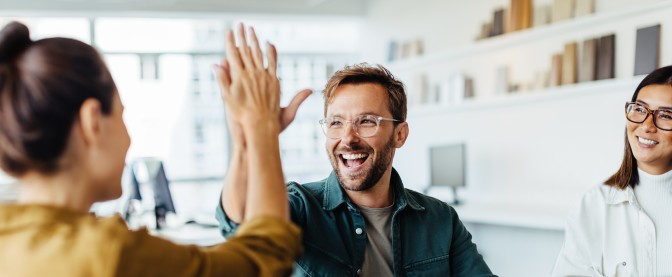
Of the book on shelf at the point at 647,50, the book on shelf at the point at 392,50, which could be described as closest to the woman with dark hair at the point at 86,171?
the book on shelf at the point at 647,50

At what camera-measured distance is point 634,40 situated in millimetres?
4230

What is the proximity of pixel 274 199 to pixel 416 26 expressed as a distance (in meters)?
5.39

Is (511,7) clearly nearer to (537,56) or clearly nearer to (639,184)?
(537,56)

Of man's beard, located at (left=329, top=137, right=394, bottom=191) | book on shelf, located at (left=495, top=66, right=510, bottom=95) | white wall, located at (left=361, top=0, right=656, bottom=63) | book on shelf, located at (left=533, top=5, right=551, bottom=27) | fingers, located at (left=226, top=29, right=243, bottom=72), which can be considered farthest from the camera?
white wall, located at (left=361, top=0, right=656, bottom=63)

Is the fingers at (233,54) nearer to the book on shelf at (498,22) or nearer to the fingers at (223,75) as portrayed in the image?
the fingers at (223,75)

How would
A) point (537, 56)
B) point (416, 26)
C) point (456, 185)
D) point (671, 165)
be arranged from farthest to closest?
point (416, 26)
point (456, 185)
point (537, 56)
point (671, 165)

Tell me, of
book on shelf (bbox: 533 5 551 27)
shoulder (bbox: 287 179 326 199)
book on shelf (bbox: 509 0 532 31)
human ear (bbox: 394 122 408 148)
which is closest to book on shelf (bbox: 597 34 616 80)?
book on shelf (bbox: 533 5 551 27)

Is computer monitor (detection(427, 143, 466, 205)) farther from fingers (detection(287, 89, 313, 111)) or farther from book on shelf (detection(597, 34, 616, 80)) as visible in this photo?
fingers (detection(287, 89, 313, 111))

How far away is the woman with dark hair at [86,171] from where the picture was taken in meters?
0.92

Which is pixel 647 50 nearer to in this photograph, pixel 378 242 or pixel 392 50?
pixel 392 50

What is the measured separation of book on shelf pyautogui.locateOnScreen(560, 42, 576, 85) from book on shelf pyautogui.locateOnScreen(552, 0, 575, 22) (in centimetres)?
20

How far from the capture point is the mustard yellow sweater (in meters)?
0.91

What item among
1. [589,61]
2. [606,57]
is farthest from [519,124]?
[606,57]

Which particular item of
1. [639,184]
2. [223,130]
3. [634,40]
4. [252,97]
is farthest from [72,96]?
[223,130]
